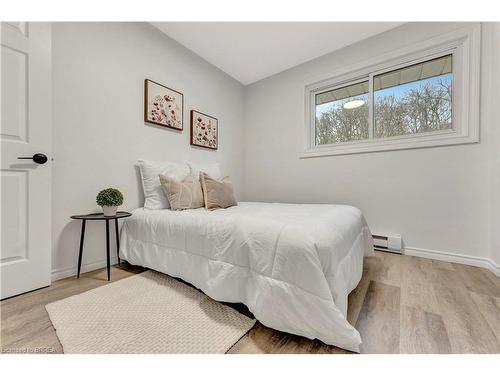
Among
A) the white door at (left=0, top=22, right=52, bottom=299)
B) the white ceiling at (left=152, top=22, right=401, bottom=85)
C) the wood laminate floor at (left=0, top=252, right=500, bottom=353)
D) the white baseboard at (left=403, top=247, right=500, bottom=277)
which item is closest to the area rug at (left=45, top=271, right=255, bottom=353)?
the wood laminate floor at (left=0, top=252, right=500, bottom=353)

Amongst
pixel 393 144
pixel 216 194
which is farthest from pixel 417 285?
pixel 216 194

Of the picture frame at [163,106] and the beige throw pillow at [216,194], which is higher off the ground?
the picture frame at [163,106]

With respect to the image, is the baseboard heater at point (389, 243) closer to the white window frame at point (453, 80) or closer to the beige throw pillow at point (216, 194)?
the white window frame at point (453, 80)

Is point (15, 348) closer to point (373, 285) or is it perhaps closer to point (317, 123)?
point (373, 285)

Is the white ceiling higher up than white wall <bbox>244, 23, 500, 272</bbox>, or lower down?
higher up

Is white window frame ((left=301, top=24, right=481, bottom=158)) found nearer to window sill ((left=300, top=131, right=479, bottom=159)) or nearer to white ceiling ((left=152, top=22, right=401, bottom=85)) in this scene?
window sill ((left=300, top=131, right=479, bottom=159))

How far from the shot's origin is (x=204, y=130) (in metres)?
2.83

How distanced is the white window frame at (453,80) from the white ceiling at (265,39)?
14.3 inches

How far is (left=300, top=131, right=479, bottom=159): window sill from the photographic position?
6.63ft

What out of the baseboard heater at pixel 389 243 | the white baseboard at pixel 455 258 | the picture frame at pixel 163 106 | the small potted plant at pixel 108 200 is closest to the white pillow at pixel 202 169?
the picture frame at pixel 163 106

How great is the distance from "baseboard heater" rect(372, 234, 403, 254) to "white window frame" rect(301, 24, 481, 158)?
990mm

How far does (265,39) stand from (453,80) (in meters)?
2.01

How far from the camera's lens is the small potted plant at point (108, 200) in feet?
5.41
